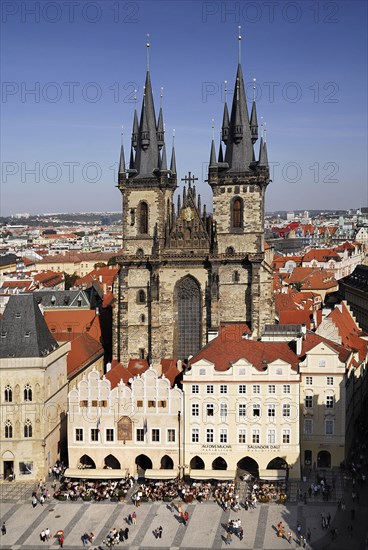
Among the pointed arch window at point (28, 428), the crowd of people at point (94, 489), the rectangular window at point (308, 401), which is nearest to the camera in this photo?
the crowd of people at point (94, 489)

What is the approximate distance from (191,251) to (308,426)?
24.6 meters

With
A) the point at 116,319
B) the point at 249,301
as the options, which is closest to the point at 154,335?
the point at 116,319

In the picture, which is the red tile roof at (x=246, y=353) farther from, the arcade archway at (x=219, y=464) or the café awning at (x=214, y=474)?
the café awning at (x=214, y=474)

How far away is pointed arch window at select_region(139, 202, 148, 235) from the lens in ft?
263

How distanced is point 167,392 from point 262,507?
12259 mm

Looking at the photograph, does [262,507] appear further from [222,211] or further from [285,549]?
[222,211]

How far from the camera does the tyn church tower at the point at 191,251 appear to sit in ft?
256

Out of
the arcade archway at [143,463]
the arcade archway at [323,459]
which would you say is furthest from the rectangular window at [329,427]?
the arcade archway at [143,463]

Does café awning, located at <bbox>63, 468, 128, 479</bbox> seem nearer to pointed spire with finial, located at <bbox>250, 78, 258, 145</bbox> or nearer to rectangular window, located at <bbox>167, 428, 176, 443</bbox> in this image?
rectangular window, located at <bbox>167, 428, 176, 443</bbox>

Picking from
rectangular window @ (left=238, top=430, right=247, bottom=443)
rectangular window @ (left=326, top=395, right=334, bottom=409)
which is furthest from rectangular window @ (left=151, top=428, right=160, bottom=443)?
rectangular window @ (left=326, top=395, right=334, bottom=409)

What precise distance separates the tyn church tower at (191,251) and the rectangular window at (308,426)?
16337mm

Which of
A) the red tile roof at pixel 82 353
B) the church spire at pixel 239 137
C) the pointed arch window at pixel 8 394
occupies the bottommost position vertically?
the pointed arch window at pixel 8 394

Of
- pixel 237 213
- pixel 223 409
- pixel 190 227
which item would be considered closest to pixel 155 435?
pixel 223 409

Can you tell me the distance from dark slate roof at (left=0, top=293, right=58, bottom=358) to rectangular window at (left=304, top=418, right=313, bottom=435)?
74.0ft
